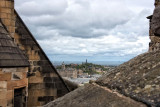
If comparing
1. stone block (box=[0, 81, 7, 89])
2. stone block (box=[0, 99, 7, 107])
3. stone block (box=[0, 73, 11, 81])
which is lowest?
stone block (box=[0, 99, 7, 107])

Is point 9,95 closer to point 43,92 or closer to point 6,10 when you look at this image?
point 43,92

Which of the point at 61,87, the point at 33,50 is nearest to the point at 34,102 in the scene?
the point at 61,87

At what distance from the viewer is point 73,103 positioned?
58.7 inches

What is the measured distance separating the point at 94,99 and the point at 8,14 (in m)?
7.26

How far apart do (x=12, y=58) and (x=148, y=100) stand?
5.77m

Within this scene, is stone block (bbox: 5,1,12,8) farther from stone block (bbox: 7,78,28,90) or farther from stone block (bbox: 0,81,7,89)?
stone block (bbox: 0,81,7,89)

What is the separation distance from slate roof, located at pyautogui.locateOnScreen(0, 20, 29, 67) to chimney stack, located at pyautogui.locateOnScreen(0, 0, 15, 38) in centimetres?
59

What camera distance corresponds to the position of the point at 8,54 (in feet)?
21.1

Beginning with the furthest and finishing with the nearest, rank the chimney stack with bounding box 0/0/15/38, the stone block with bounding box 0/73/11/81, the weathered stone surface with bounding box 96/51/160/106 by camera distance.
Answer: the chimney stack with bounding box 0/0/15/38 < the stone block with bounding box 0/73/11/81 < the weathered stone surface with bounding box 96/51/160/106

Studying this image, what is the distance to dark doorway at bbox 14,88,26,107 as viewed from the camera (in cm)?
694

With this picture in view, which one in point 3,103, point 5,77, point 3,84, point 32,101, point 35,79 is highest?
point 5,77

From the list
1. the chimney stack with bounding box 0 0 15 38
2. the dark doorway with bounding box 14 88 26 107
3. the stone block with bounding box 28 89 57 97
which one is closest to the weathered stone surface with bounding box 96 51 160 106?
the dark doorway with bounding box 14 88 26 107

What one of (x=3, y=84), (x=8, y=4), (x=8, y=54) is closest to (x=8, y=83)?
(x=3, y=84)

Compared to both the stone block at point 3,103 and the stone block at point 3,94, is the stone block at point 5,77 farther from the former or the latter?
the stone block at point 3,103
